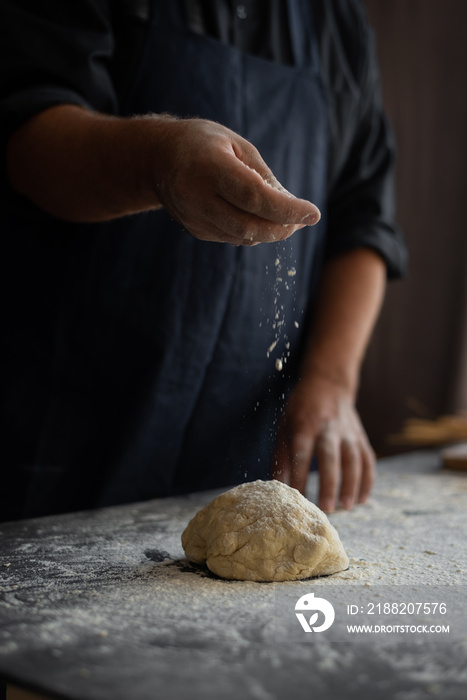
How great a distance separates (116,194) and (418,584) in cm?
67

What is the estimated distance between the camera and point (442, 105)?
2828 mm

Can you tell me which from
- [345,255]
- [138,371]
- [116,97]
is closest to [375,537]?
[138,371]

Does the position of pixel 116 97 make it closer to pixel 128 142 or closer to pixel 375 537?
pixel 128 142

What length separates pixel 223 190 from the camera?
0.74 m

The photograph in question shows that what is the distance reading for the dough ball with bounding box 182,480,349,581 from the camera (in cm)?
82

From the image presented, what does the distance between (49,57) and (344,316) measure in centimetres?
82

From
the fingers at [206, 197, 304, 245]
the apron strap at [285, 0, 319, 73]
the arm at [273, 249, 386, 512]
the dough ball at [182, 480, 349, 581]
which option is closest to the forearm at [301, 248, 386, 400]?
the arm at [273, 249, 386, 512]

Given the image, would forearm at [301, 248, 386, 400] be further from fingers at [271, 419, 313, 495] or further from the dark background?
the dark background

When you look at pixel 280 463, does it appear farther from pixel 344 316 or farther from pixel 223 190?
pixel 344 316

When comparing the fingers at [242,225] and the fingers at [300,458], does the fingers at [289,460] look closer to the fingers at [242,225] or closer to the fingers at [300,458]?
the fingers at [300,458]

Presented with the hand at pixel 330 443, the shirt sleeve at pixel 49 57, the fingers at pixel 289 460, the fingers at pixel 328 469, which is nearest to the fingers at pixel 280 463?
the fingers at pixel 289 460

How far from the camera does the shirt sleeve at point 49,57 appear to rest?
44.3 inches

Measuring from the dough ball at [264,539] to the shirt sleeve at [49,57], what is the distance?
714 millimetres

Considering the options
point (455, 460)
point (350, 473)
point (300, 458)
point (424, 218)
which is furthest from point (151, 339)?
point (424, 218)
